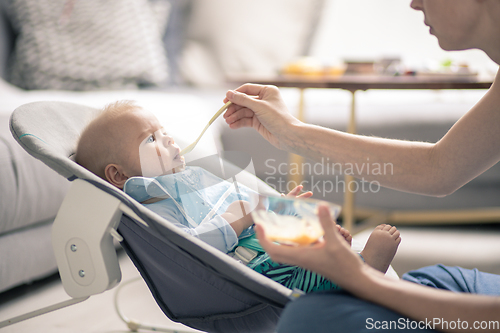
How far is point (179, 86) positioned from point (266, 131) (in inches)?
62.4

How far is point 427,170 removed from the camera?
0.78m

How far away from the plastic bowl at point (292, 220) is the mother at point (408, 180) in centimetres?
2

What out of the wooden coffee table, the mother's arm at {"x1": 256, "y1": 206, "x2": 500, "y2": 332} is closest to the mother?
the mother's arm at {"x1": 256, "y1": 206, "x2": 500, "y2": 332}

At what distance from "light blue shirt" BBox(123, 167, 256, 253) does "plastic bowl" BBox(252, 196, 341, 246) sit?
0.82ft

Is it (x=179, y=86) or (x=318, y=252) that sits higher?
(x=318, y=252)

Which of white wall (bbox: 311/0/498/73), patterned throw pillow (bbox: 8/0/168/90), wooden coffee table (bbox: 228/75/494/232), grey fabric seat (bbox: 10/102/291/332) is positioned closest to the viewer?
grey fabric seat (bbox: 10/102/291/332)

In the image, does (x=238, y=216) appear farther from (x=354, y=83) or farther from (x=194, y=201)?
(x=354, y=83)

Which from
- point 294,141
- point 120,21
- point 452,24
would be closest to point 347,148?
point 294,141

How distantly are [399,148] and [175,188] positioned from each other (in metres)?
0.45

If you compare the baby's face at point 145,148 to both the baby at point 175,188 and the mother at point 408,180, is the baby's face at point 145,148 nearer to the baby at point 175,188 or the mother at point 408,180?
the baby at point 175,188

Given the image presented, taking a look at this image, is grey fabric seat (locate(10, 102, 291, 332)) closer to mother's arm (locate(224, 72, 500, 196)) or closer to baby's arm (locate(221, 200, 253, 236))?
baby's arm (locate(221, 200, 253, 236))

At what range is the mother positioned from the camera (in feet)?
1.56

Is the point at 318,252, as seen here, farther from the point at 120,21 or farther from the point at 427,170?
the point at 120,21

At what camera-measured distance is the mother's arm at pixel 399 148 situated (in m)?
0.72
